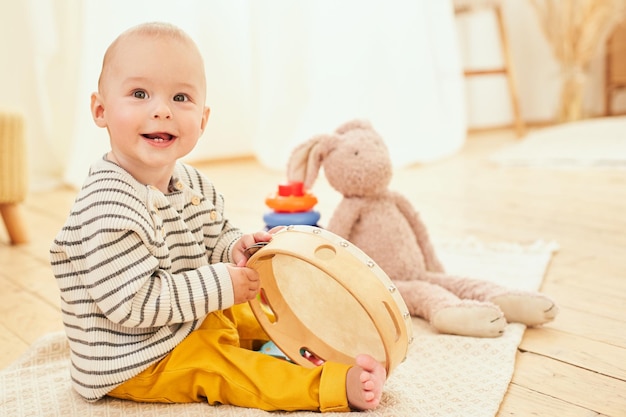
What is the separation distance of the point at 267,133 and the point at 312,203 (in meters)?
1.44

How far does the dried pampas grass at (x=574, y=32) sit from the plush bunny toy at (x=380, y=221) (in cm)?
262

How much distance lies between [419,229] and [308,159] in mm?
246

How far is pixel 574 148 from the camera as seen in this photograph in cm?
272

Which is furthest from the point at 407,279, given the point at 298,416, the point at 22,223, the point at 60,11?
the point at 60,11

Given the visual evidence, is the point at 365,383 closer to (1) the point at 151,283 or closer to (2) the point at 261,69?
(1) the point at 151,283

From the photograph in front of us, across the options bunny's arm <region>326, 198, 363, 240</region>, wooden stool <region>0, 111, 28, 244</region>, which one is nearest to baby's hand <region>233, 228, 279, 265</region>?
bunny's arm <region>326, 198, 363, 240</region>

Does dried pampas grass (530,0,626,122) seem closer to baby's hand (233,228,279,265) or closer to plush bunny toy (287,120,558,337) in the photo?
plush bunny toy (287,120,558,337)

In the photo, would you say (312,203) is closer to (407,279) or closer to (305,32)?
(407,279)

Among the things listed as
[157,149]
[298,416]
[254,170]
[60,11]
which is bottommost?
[254,170]

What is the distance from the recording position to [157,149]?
0.81 meters

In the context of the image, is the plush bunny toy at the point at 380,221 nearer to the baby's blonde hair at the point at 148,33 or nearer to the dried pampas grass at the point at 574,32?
the baby's blonde hair at the point at 148,33

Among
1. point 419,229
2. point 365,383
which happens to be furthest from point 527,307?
point 365,383

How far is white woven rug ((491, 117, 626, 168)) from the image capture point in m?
2.52

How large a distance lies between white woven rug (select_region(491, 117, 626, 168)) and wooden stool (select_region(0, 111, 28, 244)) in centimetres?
177
